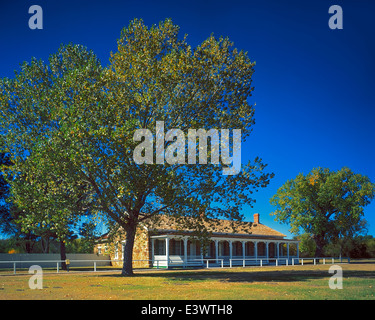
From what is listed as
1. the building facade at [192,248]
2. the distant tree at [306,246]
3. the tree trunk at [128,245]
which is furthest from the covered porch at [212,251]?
the distant tree at [306,246]

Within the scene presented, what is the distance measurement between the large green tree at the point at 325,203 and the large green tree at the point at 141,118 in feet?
116

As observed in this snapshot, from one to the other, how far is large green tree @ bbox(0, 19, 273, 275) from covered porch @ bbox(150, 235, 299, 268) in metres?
12.9

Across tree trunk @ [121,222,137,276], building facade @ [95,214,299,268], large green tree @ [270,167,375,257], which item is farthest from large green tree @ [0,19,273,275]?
large green tree @ [270,167,375,257]

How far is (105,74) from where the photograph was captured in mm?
21859

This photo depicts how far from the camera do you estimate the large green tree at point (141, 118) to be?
20.4 meters

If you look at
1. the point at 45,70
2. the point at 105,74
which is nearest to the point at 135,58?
the point at 105,74

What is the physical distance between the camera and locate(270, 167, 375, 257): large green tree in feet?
182

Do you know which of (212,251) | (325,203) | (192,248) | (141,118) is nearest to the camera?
(141,118)

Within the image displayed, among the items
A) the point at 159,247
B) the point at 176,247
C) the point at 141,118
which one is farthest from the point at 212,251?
the point at 141,118

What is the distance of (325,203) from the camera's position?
→ 56812mm

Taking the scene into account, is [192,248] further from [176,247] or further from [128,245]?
[128,245]

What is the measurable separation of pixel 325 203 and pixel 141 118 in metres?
41.3

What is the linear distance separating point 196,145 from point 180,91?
3490 mm
